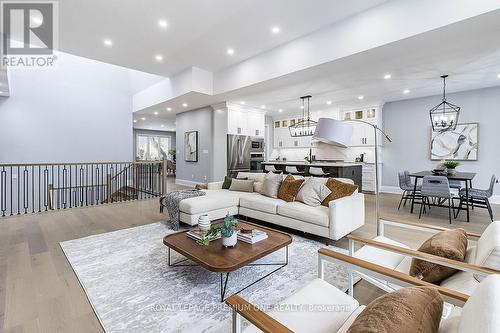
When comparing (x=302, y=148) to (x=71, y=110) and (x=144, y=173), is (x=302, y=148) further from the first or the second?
(x=71, y=110)

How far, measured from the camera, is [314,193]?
11.5 ft

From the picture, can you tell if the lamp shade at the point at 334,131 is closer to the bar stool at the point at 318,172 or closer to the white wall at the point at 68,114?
the bar stool at the point at 318,172

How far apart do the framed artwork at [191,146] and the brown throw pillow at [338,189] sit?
5517mm

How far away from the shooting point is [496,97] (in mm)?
5762

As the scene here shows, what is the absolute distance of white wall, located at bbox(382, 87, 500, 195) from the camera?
5820 millimetres

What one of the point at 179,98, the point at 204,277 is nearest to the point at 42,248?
the point at 204,277

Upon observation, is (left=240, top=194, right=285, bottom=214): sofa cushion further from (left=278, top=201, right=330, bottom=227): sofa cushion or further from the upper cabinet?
the upper cabinet

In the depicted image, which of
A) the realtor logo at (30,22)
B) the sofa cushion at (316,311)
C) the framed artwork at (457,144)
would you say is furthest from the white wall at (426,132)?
the realtor logo at (30,22)

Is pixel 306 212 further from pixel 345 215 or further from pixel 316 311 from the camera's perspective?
pixel 316 311

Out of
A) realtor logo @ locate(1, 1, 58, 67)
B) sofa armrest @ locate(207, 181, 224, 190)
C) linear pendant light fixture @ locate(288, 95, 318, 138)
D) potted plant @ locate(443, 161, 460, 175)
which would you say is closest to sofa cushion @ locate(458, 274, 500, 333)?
sofa armrest @ locate(207, 181, 224, 190)

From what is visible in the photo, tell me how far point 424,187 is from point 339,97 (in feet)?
11.2

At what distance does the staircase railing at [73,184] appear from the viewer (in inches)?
250

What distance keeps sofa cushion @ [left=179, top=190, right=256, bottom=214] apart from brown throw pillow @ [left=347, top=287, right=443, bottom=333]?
3014mm

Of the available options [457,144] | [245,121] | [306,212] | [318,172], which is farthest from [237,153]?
[457,144]
